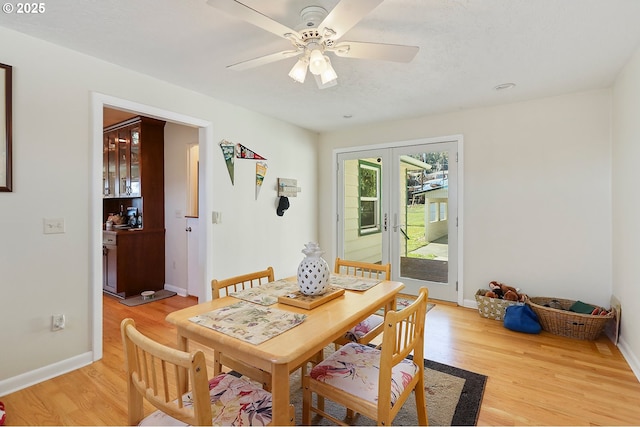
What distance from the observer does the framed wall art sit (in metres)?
2.01

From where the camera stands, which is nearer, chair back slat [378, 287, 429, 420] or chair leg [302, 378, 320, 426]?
chair back slat [378, 287, 429, 420]

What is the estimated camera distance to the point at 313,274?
5.45 ft

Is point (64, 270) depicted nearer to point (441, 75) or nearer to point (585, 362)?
point (441, 75)

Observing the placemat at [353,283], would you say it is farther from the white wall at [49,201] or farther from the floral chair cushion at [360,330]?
the white wall at [49,201]

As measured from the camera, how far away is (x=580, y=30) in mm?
2000

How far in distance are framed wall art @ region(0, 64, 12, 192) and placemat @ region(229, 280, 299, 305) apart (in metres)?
1.69

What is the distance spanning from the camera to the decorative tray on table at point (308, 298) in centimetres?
157

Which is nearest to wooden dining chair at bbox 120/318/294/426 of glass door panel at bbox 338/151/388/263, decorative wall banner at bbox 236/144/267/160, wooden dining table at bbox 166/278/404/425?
wooden dining table at bbox 166/278/404/425

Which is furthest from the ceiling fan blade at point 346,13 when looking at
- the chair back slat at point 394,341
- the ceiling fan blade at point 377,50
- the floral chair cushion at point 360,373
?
the floral chair cushion at point 360,373

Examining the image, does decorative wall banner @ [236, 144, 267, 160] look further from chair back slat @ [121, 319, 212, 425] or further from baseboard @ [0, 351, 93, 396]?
chair back slat @ [121, 319, 212, 425]

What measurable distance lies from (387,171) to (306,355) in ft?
11.2

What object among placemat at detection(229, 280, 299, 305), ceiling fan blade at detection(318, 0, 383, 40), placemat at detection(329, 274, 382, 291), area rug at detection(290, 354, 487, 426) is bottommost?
area rug at detection(290, 354, 487, 426)

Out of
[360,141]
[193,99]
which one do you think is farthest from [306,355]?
[360,141]

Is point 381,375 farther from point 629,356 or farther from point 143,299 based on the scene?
point 143,299
